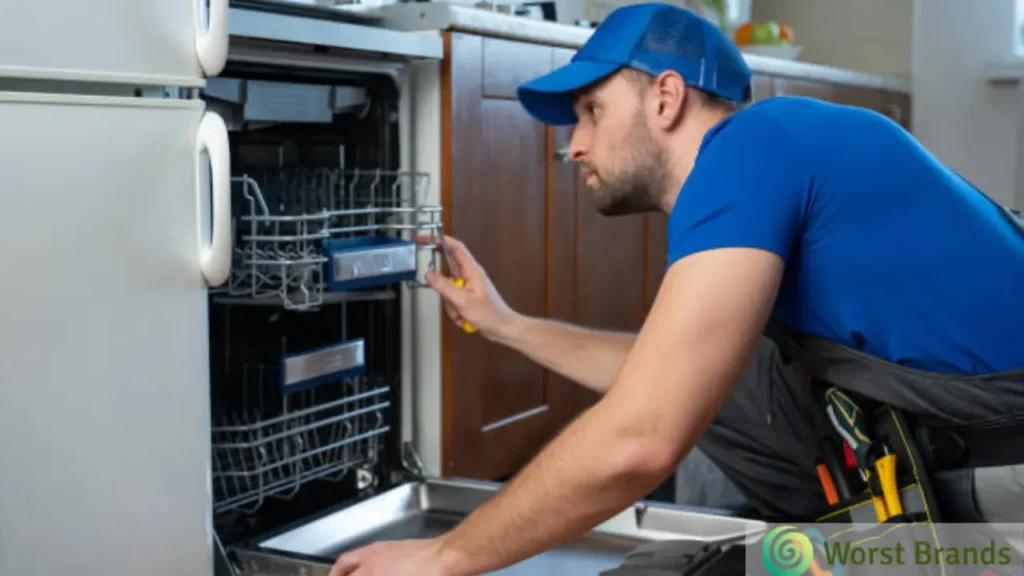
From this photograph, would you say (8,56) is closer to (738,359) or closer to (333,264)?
(333,264)

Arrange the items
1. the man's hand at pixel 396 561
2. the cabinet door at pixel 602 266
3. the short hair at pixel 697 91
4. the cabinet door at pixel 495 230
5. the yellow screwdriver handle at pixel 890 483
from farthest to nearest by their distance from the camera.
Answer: the cabinet door at pixel 602 266
the cabinet door at pixel 495 230
the short hair at pixel 697 91
the yellow screwdriver handle at pixel 890 483
the man's hand at pixel 396 561

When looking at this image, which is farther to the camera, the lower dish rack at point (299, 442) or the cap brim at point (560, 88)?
the lower dish rack at point (299, 442)

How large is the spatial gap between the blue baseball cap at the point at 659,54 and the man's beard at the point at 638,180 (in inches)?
2.8

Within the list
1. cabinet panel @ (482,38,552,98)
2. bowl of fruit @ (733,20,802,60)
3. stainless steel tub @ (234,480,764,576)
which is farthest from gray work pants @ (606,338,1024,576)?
bowl of fruit @ (733,20,802,60)

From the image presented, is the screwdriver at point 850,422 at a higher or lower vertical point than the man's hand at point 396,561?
higher

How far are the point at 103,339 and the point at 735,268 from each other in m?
0.55

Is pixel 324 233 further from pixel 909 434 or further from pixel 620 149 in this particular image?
pixel 909 434

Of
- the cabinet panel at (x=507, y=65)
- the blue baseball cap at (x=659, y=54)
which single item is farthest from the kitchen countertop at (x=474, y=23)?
the blue baseball cap at (x=659, y=54)

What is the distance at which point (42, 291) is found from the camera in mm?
970

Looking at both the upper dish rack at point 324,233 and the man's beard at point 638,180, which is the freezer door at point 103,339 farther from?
the man's beard at point 638,180

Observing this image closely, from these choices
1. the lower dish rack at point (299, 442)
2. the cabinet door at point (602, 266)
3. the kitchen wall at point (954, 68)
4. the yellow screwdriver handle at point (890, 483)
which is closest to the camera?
the yellow screwdriver handle at point (890, 483)

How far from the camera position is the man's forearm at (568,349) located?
158 centimetres

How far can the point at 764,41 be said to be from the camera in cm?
346

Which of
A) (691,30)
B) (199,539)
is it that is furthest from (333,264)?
(691,30)
